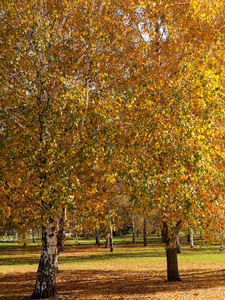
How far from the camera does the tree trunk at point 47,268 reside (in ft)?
39.1

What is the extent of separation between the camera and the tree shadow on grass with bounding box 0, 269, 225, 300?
Answer: 44.0 ft

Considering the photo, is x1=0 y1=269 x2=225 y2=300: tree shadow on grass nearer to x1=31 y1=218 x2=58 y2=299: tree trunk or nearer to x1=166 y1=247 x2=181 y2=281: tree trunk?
x1=166 y1=247 x2=181 y2=281: tree trunk

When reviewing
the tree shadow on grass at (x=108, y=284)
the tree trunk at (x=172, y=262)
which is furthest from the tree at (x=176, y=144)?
the tree trunk at (x=172, y=262)

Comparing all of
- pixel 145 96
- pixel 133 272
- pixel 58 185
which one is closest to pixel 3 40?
pixel 145 96

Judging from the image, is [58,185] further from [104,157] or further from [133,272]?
[133,272]

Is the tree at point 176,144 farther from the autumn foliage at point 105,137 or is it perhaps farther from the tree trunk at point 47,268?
the tree trunk at point 47,268

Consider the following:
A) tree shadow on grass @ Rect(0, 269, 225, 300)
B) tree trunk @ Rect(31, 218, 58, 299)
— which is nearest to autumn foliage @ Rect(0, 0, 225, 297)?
tree trunk @ Rect(31, 218, 58, 299)

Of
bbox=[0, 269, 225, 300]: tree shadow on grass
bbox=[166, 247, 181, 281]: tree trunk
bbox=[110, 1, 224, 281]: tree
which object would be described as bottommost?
bbox=[0, 269, 225, 300]: tree shadow on grass

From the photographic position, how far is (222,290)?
13.7 meters

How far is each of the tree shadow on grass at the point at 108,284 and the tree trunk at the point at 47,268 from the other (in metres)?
0.72

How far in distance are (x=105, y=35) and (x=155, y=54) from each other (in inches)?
141

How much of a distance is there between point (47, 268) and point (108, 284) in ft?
18.7

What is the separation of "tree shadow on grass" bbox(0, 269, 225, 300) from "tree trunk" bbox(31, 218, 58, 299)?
720mm

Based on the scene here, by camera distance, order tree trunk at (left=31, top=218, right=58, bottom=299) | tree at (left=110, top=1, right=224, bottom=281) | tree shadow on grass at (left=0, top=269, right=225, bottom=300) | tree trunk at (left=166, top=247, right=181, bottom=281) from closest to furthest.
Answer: tree at (left=110, top=1, right=224, bottom=281)
tree trunk at (left=31, top=218, right=58, bottom=299)
tree shadow on grass at (left=0, top=269, right=225, bottom=300)
tree trunk at (left=166, top=247, right=181, bottom=281)
